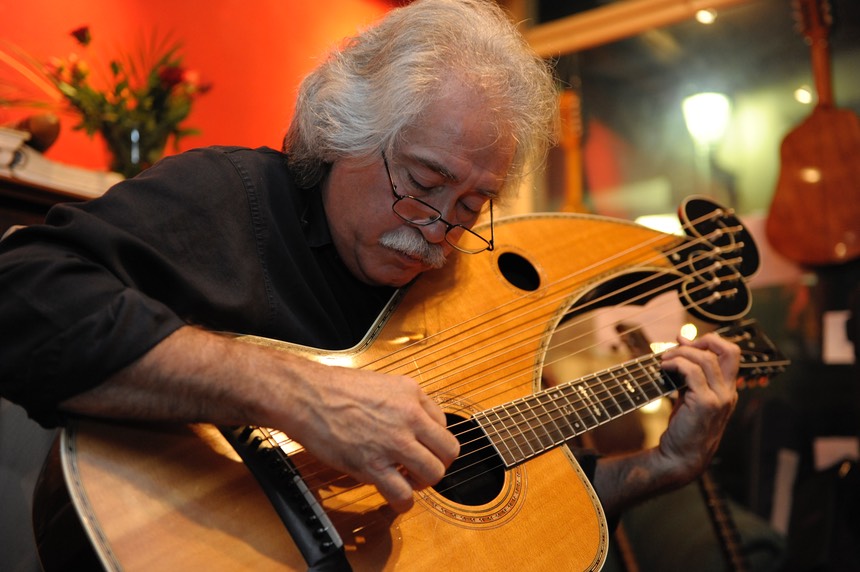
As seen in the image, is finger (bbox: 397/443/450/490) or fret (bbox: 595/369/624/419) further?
fret (bbox: 595/369/624/419)

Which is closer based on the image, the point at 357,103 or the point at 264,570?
the point at 264,570

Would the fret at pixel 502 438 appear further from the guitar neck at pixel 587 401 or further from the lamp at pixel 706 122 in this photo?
the lamp at pixel 706 122

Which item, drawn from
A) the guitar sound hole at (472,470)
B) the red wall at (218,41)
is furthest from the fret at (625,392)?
the red wall at (218,41)

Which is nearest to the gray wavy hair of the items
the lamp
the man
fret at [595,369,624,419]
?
the man

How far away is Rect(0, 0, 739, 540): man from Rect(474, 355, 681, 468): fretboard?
0.23 feet

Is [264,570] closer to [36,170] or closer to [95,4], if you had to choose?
[36,170]

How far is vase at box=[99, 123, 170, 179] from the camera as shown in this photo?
7.57ft

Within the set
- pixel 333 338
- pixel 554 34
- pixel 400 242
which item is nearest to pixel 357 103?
pixel 400 242

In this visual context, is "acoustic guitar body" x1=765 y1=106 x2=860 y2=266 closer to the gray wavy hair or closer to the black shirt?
the gray wavy hair

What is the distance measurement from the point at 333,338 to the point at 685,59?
2954 millimetres

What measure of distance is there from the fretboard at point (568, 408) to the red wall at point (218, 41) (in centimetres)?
177

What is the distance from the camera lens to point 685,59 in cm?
365

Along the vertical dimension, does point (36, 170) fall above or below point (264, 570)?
above

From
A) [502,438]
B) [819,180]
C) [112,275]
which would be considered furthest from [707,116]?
[112,275]
